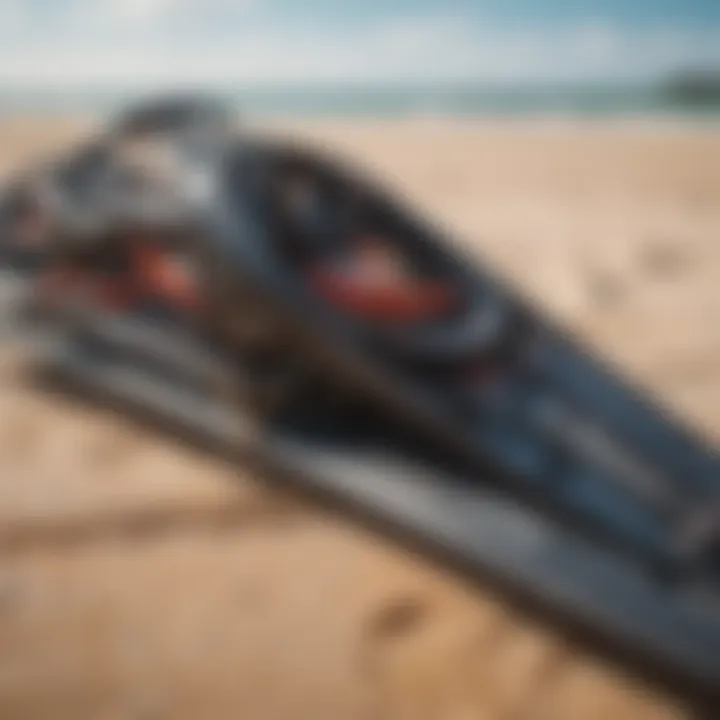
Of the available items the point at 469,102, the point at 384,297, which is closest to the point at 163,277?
the point at 384,297

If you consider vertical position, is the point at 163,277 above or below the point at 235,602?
above

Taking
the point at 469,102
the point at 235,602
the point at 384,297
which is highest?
the point at 469,102

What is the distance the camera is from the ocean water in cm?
252

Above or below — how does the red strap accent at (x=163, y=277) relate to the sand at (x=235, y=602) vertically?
above

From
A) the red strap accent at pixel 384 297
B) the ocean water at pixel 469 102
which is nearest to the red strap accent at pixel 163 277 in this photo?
the red strap accent at pixel 384 297

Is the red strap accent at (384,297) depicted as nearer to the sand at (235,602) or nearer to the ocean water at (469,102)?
the sand at (235,602)

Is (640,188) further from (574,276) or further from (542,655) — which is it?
(542,655)

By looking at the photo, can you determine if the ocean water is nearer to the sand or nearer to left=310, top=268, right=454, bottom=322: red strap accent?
the sand

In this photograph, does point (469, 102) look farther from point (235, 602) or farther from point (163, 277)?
point (235, 602)

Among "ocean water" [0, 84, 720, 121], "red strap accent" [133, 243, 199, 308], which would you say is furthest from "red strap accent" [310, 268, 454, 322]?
"ocean water" [0, 84, 720, 121]

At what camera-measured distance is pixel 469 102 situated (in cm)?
268

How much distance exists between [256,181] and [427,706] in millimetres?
367

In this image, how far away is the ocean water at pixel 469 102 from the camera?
8.25 ft

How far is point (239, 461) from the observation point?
0.78 m
